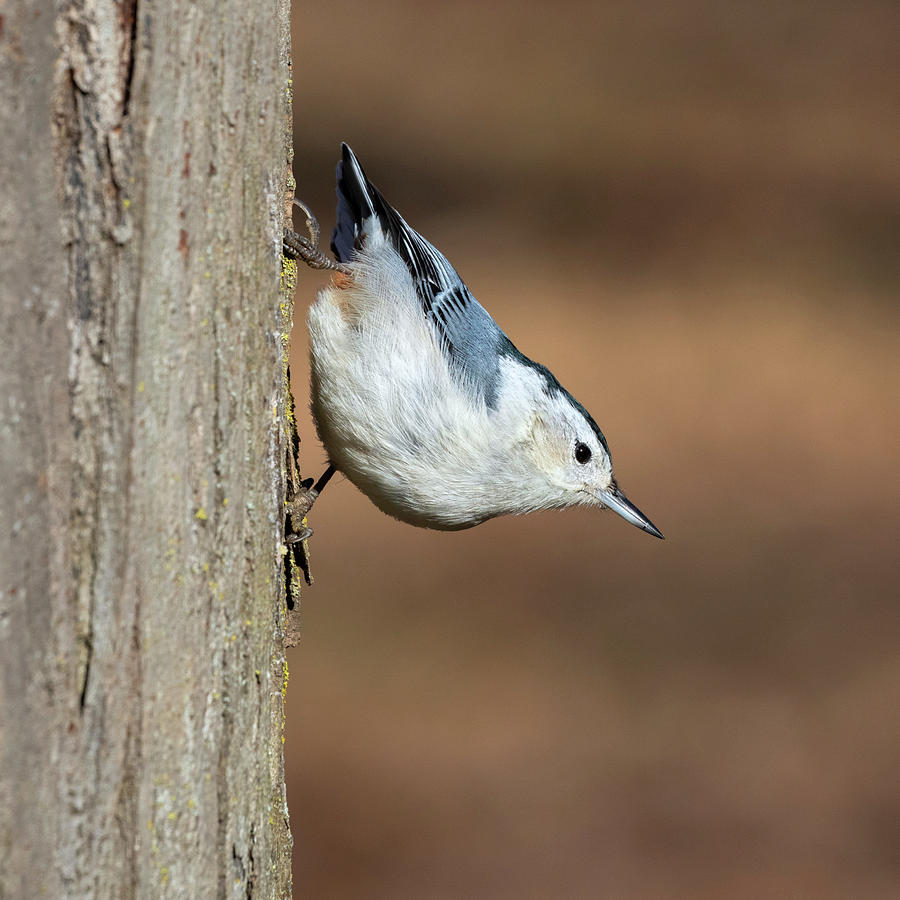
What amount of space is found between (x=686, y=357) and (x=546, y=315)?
0.42 meters

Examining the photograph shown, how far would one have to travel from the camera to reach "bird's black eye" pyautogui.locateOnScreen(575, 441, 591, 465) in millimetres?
1677

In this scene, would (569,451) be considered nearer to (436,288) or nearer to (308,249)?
(436,288)

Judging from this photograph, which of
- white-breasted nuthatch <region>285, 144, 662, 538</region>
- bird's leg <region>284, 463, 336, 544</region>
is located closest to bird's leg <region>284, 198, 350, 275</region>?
white-breasted nuthatch <region>285, 144, 662, 538</region>

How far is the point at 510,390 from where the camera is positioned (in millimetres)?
1598

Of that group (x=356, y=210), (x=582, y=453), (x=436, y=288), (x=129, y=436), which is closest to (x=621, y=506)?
(x=582, y=453)

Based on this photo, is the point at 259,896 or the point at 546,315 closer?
the point at 259,896

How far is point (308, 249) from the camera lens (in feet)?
4.79

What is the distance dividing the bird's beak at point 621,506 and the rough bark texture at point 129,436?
2.94 ft

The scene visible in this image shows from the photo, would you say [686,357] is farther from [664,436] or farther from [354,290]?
[354,290]

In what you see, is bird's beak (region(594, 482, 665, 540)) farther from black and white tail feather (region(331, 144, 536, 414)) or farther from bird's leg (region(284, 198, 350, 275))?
bird's leg (region(284, 198, 350, 275))

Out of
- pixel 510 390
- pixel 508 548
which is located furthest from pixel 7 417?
pixel 508 548

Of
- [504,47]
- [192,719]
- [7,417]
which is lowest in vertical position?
[192,719]

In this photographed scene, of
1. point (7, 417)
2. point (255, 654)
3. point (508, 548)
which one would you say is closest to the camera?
point (7, 417)

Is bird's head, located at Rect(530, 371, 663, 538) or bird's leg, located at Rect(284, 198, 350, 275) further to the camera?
bird's head, located at Rect(530, 371, 663, 538)
